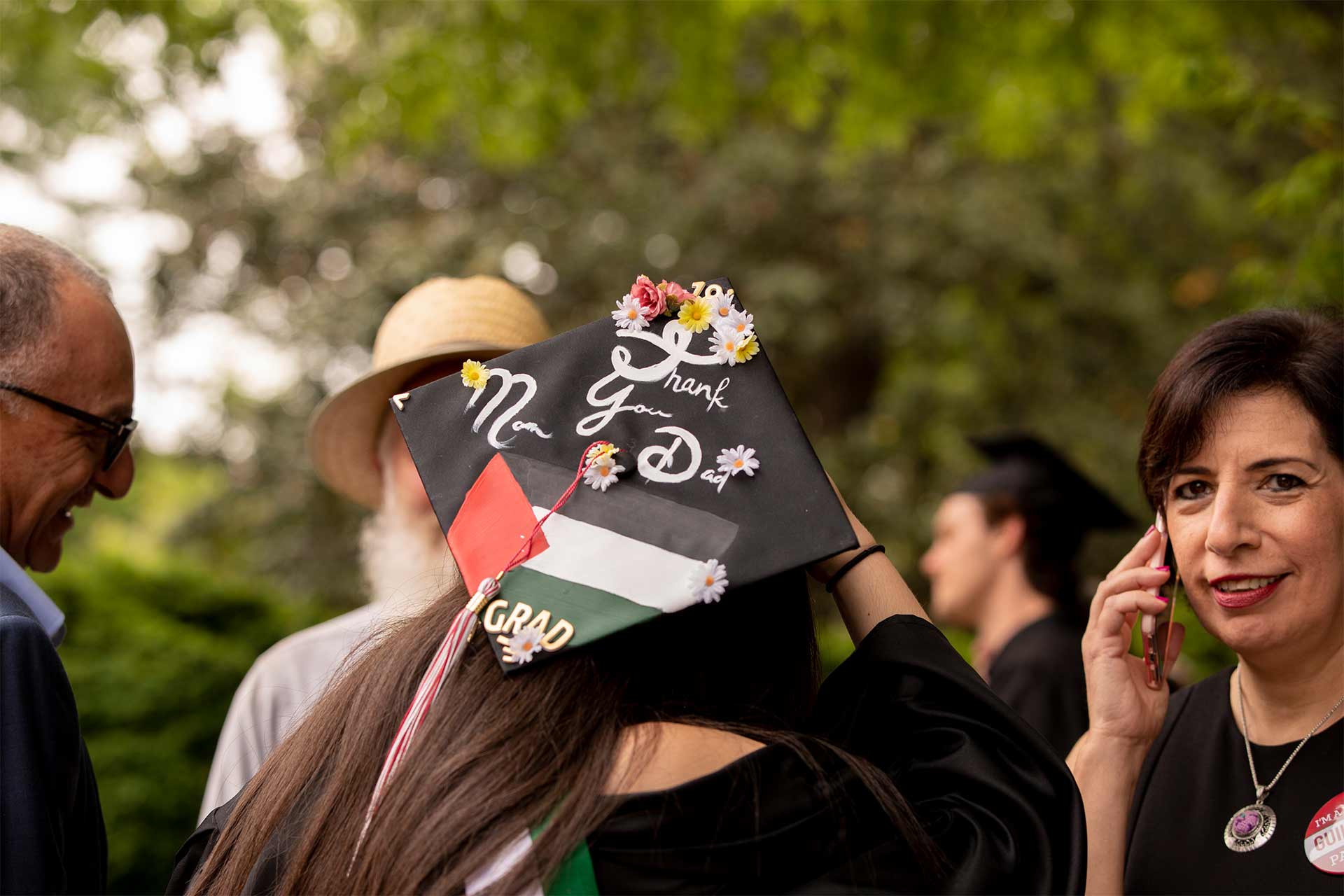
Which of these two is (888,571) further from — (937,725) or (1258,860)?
(1258,860)

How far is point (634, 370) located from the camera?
76.0 inches

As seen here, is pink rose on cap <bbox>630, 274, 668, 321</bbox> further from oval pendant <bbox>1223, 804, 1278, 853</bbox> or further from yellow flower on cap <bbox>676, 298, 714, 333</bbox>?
oval pendant <bbox>1223, 804, 1278, 853</bbox>

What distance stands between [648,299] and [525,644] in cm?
65

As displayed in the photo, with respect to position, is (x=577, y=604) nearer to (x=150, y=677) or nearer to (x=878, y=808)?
(x=878, y=808)

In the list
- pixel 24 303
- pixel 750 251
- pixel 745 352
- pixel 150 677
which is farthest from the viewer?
pixel 750 251

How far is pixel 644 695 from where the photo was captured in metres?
1.73

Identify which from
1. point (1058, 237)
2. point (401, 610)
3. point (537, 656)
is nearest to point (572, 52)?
point (401, 610)

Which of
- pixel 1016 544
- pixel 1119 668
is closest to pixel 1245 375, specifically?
pixel 1119 668

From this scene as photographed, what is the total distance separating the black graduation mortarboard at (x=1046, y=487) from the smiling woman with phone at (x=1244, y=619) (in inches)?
89.1

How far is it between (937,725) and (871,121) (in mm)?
5569

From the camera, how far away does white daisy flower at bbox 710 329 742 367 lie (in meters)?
1.92

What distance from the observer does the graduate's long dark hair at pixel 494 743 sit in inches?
61.3

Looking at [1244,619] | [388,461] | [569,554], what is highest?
[388,461]

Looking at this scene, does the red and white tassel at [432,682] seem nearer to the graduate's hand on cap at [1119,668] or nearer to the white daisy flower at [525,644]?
the white daisy flower at [525,644]
